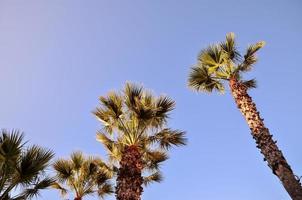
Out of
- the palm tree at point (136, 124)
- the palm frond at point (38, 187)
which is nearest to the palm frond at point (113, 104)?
the palm tree at point (136, 124)

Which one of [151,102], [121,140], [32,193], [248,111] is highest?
[151,102]

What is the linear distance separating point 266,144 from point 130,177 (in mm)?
4729

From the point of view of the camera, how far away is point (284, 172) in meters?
8.73

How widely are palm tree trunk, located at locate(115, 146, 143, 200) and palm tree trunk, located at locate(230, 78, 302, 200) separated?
430 centimetres

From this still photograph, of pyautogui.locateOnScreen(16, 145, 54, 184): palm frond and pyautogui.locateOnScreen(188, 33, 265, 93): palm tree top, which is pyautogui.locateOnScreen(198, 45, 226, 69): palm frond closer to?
pyautogui.locateOnScreen(188, 33, 265, 93): palm tree top

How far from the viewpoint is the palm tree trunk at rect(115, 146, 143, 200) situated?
1002cm

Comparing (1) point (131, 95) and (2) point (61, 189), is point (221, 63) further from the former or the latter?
(2) point (61, 189)

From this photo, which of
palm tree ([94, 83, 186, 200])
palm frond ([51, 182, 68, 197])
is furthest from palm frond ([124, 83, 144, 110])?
palm frond ([51, 182, 68, 197])

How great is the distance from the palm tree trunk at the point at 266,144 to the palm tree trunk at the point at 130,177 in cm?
430

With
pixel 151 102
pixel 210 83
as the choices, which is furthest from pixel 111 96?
pixel 210 83

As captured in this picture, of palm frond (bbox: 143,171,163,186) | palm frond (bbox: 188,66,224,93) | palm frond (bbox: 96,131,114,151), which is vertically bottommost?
palm frond (bbox: 143,171,163,186)

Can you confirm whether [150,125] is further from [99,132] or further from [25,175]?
[25,175]

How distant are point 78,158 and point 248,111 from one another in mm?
8474

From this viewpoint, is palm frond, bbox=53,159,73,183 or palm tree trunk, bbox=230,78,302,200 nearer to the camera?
palm tree trunk, bbox=230,78,302,200
